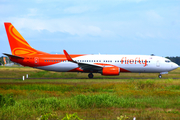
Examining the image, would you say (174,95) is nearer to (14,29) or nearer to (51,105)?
(51,105)

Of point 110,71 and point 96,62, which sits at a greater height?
point 96,62

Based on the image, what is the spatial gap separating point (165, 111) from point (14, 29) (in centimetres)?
3144

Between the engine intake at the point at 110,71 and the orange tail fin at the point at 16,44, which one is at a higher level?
the orange tail fin at the point at 16,44

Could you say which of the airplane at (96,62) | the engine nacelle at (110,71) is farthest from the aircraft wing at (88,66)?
Result: the engine nacelle at (110,71)

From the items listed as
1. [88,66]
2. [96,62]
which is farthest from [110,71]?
[88,66]

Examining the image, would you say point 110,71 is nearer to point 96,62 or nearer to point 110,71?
point 110,71

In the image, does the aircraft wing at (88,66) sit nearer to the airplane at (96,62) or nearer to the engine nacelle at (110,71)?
the airplane at (96,62)

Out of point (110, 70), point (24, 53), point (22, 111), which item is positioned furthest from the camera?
point (24, 53)

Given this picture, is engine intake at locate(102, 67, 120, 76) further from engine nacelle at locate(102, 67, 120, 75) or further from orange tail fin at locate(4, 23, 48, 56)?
orange tail fin at locate(4, 23, 48, 56)

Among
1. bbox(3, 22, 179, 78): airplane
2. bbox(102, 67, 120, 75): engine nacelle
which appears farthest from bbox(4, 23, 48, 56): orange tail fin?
bbox(102, 67, 120, 75): engine nacelle

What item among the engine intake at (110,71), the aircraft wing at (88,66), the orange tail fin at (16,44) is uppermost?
the orange tail fin at (16,44)

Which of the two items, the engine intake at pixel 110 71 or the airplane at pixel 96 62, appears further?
the airplane at pixel 96 62

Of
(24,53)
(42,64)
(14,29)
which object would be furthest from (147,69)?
(14,29)

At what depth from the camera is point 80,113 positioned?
12805 millimetres
